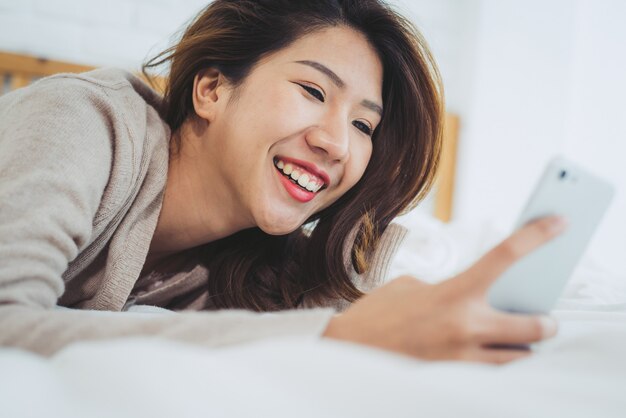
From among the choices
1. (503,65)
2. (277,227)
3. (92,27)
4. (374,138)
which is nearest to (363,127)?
(374,138)

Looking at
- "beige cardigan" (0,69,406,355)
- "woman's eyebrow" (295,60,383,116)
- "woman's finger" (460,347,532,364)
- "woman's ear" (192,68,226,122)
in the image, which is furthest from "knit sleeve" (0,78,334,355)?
"woman's eyebrow" (295,60,383,116)

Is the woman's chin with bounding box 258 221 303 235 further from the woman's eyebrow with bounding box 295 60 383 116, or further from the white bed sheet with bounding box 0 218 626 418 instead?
the white bed sheet with bounding box 0 218 626 418

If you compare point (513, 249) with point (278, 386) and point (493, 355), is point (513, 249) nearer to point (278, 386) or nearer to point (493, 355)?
point (493, 355)

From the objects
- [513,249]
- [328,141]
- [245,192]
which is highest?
[513,249]

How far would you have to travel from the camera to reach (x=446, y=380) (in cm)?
34

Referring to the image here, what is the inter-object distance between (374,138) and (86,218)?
63cm

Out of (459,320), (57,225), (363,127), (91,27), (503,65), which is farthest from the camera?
(503,65)

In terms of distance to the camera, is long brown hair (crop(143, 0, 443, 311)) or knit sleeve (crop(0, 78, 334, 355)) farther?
long brown hair (crop(143, 0, 443, 311))

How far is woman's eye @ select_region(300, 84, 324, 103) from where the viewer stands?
0.95 meters

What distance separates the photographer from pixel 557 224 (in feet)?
1.56

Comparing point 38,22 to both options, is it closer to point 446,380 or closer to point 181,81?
point 181,81

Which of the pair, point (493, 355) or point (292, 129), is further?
point (292, 129)

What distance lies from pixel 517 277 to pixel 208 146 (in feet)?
2.17

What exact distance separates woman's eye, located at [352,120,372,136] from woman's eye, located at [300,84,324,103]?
10 centimetres
